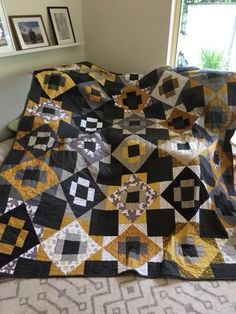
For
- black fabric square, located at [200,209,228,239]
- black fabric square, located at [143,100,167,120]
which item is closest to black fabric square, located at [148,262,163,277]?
black fabric square, located at [200,209,228,239]

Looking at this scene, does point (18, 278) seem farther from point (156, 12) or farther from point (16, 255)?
point (156, 12)

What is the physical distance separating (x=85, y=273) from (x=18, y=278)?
31 cm

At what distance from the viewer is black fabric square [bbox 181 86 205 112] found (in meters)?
1.68

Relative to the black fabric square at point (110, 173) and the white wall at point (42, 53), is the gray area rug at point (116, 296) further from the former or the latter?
the white wall at point (42, 53)

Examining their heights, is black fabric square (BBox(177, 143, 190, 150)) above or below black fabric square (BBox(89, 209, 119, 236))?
above

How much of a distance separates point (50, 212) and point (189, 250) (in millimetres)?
750

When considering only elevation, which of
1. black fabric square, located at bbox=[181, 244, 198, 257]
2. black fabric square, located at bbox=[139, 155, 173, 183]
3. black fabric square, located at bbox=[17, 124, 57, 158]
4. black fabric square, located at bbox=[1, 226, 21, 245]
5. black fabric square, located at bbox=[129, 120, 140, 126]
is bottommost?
black fabric square, located at bbox=[181, 244, 198, 257]

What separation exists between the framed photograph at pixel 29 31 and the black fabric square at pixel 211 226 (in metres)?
1.75

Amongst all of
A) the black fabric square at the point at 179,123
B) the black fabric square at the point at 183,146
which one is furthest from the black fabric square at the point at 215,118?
the black fabric square at the point at 183,146

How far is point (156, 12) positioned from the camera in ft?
6.62

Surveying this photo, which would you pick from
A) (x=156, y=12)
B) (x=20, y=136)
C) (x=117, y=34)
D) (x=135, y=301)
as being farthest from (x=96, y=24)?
(x=135, y=301)

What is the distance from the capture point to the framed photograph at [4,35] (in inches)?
66.4

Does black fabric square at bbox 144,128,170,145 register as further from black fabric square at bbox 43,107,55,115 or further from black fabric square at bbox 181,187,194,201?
black fabric square at bbox 43,107,55,115

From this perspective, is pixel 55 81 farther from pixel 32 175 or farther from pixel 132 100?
pixel 32 175
